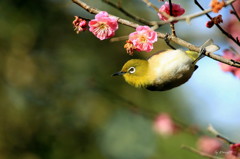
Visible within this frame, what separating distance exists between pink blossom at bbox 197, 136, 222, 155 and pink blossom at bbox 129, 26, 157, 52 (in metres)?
2.30

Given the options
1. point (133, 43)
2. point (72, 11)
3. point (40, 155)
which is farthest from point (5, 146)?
point (133, 43)

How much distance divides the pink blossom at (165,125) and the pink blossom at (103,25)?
10.9 feet

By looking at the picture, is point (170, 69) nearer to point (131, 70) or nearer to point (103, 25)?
point (131, 70)

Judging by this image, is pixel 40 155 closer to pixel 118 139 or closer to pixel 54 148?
pixel 54 148

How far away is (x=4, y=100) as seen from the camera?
9.01 metres

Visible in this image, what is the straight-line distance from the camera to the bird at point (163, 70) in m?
3.14

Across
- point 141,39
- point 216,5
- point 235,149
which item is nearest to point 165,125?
point 235,149

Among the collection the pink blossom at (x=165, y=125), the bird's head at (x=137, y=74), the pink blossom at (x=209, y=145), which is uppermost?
the pink blossom at (x=165, y=125)

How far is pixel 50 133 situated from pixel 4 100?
135 cm

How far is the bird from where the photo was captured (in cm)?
314

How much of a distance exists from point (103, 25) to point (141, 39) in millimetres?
244

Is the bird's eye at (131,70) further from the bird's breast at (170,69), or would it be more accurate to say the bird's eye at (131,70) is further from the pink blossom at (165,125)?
the pink blossom at (165,125)

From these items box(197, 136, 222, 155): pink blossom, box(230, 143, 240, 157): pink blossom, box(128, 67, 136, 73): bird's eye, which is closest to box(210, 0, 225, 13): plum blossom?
box(230, 143, 240, 157): pink blossom

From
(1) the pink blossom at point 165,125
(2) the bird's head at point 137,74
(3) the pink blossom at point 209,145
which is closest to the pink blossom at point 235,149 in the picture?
(2) the bird's head at point 137,74
